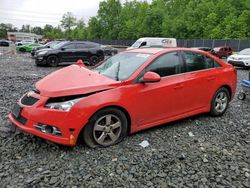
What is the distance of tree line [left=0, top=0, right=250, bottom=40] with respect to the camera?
4600 cm

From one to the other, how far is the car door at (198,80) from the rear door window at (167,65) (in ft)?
0.66

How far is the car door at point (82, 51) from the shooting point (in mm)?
17389

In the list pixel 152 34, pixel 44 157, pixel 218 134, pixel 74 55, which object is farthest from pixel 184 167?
pixel 152 34

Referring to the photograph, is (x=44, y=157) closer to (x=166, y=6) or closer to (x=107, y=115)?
(x=107, y=115)

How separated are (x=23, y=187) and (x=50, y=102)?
1.24 m

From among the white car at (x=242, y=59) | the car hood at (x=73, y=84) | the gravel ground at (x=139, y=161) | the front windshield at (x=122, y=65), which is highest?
the front windshield at (x=122, y=65)

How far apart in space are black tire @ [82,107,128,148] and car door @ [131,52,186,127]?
302 mm

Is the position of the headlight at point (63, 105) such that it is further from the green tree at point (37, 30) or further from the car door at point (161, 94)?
the green tree at point (37, 30)

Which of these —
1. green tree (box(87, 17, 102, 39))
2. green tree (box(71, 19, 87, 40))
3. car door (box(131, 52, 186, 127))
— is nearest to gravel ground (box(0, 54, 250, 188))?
car door (box(131, 52, 186, 127))

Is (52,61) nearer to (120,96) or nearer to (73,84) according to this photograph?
(73,84)

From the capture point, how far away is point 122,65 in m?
5.03

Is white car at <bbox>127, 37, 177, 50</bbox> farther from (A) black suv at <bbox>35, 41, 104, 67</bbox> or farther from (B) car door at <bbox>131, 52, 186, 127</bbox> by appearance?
(B) car door at <bbox>131, 52, 186, 127</bbox>

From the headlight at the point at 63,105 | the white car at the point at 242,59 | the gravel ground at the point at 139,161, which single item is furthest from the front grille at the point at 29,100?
the white car at the point at 242,59

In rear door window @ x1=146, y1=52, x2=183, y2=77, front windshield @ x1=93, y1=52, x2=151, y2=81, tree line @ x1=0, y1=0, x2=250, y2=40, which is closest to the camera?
front windshield @ x1=93, y1=52, x2=151, y2=81
